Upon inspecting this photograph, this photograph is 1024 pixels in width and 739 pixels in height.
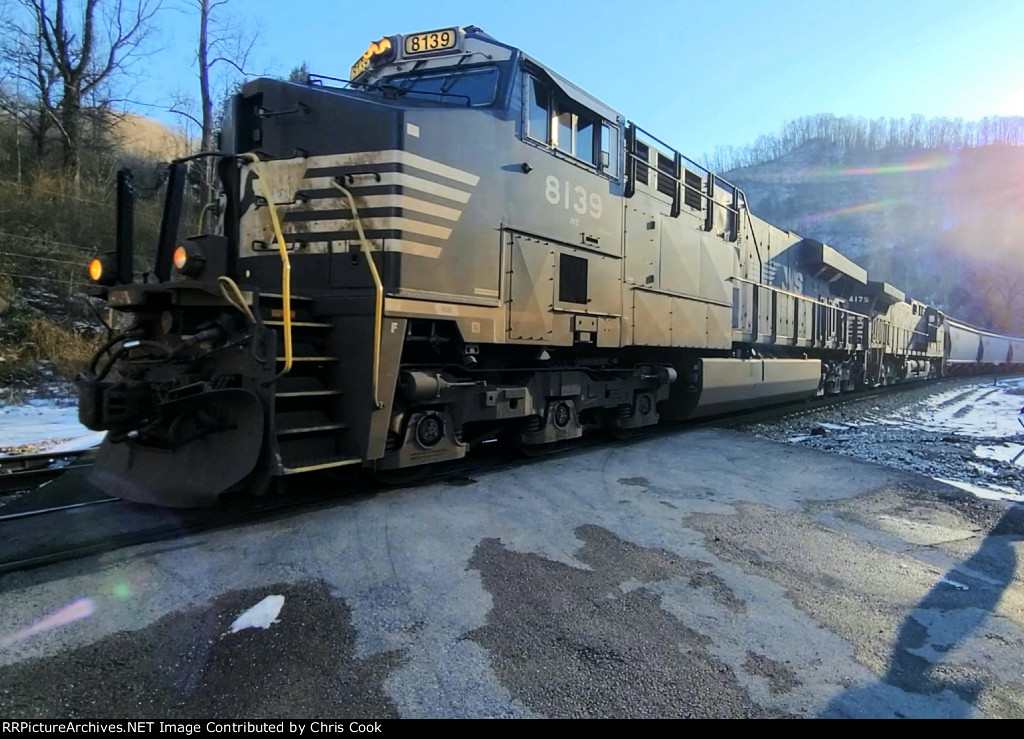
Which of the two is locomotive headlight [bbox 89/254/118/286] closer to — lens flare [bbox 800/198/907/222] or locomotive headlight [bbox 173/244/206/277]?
locomotive headlight [bbox 173/244/206/277]

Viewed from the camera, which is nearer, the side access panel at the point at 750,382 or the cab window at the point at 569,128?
the cab window at the point at 569,128

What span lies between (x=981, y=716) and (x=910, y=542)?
241 cm

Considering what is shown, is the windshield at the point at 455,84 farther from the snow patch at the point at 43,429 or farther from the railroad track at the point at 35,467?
the snow patch at the point at 43,429

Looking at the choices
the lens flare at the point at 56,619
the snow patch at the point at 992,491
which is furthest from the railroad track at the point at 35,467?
the snow patch at the point at 992,491

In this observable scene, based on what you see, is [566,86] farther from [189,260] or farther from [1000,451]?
[1000,451]

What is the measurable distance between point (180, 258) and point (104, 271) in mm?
814

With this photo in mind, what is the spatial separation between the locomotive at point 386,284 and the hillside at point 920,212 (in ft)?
266

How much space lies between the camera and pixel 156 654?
8.98 feet

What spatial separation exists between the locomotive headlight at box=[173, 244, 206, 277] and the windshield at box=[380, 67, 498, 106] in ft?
7.90

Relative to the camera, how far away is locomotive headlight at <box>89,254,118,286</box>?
4832 millimetres

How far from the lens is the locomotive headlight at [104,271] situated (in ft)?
15.9

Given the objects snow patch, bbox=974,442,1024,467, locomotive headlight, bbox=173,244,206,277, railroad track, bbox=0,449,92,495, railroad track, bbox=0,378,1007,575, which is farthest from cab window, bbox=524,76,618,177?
snow patch, bbox=974,442,1024,467
